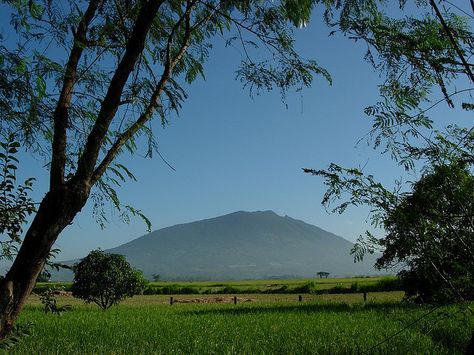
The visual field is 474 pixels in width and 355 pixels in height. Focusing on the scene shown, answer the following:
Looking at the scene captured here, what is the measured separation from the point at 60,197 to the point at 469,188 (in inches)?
187

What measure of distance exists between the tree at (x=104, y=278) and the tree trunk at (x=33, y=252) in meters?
19.9

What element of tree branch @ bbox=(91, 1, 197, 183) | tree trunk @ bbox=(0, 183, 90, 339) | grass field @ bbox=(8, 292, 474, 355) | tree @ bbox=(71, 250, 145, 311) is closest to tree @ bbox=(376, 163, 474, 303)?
grass field @ bbox=(8, 292, 474, 355)

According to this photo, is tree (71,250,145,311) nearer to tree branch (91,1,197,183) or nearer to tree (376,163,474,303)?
tree branch (91,1,197,183)

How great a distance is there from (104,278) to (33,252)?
20.4 metres

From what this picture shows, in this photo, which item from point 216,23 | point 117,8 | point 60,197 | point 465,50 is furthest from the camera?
point 216,23

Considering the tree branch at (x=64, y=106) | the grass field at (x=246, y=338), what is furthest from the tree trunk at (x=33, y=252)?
the grass field at (x=246, y=338)

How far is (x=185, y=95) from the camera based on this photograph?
672 cm

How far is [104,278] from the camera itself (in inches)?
958

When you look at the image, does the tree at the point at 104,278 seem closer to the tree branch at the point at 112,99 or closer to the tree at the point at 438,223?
the tree branch at the point at 112,99

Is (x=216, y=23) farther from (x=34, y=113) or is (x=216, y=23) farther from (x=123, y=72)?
(x=34, y=113)

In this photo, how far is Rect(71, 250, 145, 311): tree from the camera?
79.8 ft

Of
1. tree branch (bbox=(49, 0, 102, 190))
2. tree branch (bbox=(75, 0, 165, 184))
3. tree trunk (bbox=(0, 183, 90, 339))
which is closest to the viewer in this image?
tree trunk (bbox=(0, 183, 90, 339))

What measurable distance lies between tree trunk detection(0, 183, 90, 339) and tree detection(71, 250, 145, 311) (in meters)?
19.9

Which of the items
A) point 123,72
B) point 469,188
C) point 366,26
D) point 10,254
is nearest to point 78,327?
point 10,254
